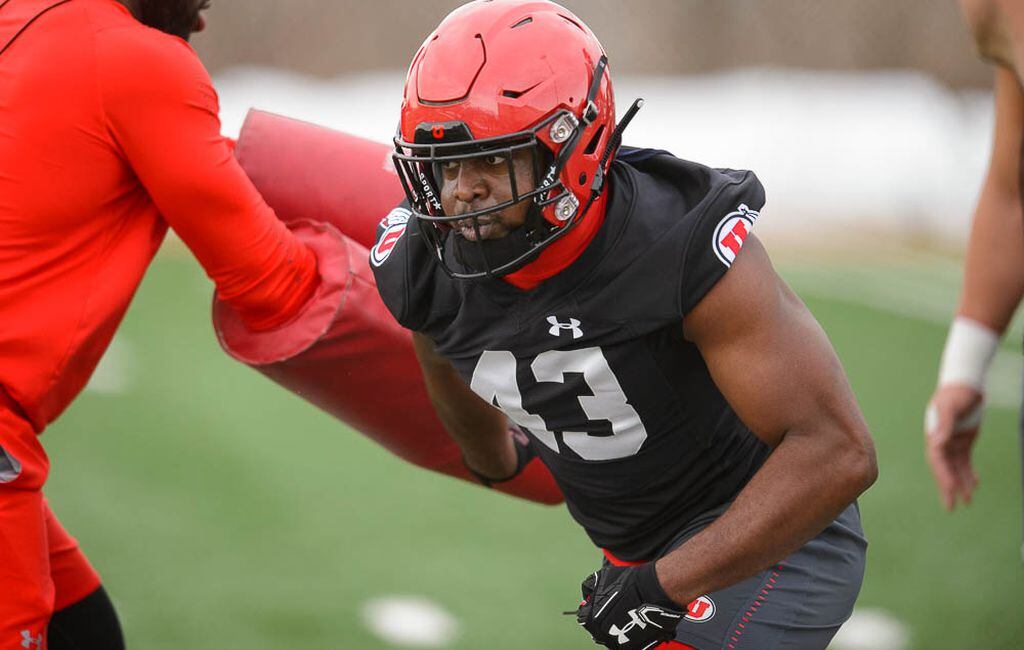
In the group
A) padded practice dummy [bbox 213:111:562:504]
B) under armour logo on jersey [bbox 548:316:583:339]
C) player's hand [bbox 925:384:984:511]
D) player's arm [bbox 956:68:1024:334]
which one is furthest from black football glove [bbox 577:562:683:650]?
player's arm [bbox 956:68:1024:334]

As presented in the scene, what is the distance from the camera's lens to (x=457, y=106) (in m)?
2.02

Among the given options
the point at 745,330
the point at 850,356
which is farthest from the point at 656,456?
the point at 850,356

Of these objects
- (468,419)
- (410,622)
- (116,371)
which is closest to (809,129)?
(116,371)

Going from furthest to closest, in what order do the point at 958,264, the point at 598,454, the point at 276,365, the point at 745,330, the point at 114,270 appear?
the point at 958,264, the point at 276,365, the point at 114,270, the point at 598,454, the point at 745,330

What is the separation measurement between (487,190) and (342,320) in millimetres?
790

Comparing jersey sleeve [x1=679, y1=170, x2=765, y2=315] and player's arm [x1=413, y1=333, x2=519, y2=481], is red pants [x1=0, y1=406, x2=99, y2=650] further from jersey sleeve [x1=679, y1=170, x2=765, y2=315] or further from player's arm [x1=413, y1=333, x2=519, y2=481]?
jersey sleeve [x1=679, y1=170, x2=765, y2=315]

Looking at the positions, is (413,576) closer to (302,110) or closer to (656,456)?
(656,456)

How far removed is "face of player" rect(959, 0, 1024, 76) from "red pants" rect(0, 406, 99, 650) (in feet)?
6.97

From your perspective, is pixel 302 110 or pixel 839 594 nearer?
pixel 839 594

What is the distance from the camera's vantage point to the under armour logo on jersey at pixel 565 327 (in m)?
2.10

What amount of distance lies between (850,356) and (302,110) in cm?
466

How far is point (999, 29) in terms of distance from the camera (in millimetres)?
2566

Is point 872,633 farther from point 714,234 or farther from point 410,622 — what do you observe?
point 714,234

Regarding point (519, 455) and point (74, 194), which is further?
point (519, 455)
